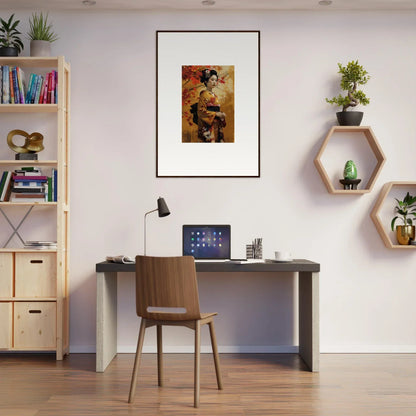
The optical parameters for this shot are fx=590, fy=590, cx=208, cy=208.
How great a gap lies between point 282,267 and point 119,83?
6.65 ft

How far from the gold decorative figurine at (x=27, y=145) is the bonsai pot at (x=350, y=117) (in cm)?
238

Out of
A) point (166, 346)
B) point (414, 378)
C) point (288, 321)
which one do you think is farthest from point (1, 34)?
point (414, 378)

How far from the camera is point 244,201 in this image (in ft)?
15.7

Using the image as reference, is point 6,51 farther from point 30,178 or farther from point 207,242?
point 207,242

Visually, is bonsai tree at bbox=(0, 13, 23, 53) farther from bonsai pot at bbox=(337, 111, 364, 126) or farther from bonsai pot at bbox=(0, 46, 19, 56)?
bonsai pot at bbox=(337, 111, 364, 126)

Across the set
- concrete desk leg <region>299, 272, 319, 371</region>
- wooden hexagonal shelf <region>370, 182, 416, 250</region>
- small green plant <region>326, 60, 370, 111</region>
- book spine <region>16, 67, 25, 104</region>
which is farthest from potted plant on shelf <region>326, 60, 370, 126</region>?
book spine <region>16, 67, 25, 104</region>

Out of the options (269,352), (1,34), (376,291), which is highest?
(1,34)

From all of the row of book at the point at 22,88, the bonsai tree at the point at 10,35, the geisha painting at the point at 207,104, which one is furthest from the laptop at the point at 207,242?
the bonsai tree at the point at 10,35

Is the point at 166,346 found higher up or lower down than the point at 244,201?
lower down

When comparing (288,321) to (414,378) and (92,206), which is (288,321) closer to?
(414,378)

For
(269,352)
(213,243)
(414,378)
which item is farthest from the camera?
(269,352)

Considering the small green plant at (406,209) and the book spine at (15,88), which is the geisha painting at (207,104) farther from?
the small green plant at (406,209)

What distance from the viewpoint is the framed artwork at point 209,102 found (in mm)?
4789

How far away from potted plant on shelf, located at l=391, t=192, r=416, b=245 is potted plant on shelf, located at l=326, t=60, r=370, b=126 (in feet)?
2.40
